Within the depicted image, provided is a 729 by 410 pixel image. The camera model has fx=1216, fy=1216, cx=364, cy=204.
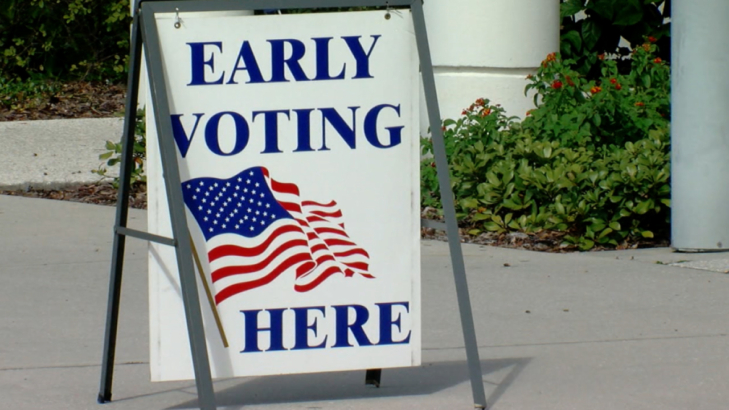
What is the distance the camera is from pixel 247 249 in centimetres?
385

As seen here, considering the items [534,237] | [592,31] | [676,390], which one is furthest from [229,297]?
[592,31]

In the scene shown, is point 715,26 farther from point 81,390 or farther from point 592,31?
point 81,390

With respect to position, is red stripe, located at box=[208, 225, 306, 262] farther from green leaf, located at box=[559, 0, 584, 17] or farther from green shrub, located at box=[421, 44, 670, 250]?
green leaf, located at box=[559, 0, 584, 17]

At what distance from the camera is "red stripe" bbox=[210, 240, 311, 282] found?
3828mm

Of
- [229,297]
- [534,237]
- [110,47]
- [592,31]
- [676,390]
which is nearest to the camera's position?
[229,297]

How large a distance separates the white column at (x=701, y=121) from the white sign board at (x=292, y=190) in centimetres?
284

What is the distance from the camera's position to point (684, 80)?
634cm

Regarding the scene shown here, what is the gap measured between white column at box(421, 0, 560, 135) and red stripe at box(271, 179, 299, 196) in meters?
4.79

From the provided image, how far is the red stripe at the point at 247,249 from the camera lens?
3.82 m

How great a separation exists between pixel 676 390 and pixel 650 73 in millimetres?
4217

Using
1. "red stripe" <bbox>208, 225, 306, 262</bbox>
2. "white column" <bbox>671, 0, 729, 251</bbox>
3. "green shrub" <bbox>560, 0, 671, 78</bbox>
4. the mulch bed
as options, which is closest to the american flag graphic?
"red stripe" <bbox>208, 225, 306, 262</bbox>

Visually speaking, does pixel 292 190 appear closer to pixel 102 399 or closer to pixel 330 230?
pixel 330 230

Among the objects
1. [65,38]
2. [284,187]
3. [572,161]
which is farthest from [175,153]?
[65,38]

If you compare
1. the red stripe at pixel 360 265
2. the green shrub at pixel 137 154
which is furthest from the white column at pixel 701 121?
the green shrub at pixel 137 154
